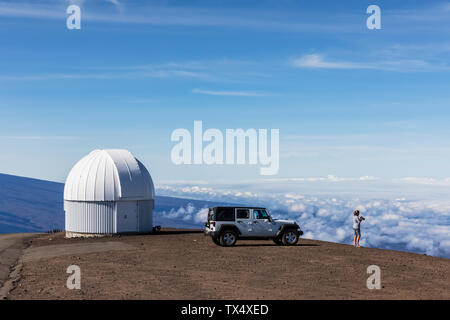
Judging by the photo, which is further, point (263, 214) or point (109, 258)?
point (263, 214)

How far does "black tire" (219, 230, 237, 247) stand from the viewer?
25.2 metres

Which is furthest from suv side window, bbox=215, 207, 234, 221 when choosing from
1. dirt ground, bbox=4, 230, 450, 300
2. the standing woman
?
the standing woman

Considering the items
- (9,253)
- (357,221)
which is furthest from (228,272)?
(9,253)

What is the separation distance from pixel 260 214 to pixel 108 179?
13.6 m

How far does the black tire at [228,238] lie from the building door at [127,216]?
11.3 metres

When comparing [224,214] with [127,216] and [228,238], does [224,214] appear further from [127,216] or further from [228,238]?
[127,216]

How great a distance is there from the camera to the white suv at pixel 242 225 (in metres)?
24.9

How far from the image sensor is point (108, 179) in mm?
34438

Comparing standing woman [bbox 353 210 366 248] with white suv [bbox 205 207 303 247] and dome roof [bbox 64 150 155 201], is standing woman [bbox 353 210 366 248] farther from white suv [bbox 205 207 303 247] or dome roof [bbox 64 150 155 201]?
dome roof [bbox 64 150 155 201]

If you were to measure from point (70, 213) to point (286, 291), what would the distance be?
82.3 feet

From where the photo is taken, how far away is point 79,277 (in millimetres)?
16703
